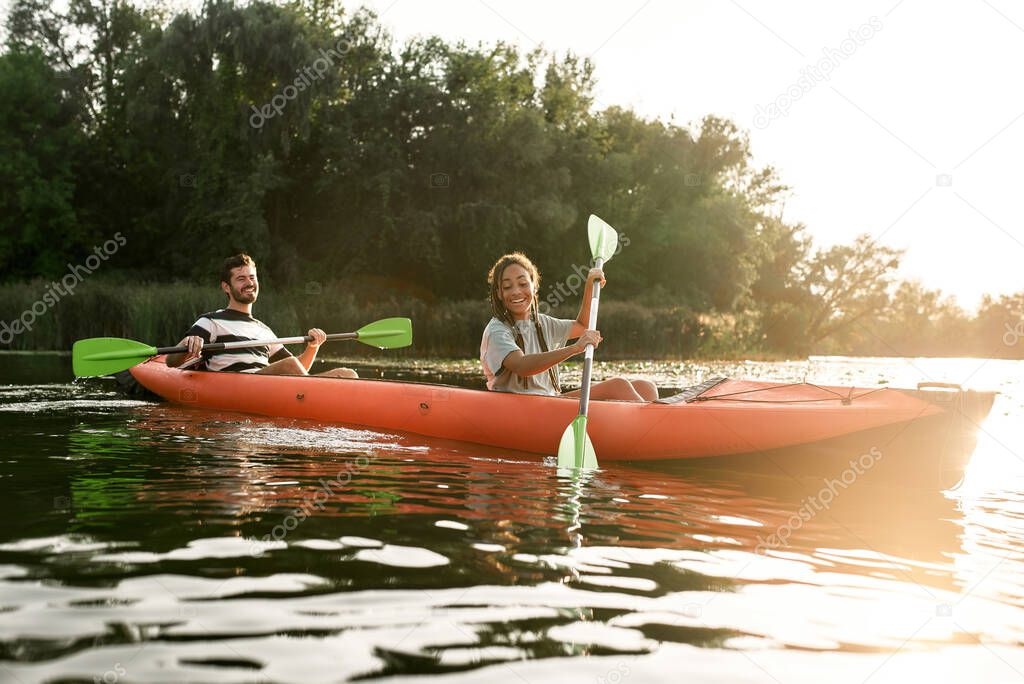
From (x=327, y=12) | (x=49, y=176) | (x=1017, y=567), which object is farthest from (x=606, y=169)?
(x=1017, y=567)

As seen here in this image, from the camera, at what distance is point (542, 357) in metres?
4.38

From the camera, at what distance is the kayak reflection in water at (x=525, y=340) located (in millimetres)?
4441

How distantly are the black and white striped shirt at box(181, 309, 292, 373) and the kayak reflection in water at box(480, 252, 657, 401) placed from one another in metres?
2.48

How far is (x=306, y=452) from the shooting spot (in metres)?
4.56

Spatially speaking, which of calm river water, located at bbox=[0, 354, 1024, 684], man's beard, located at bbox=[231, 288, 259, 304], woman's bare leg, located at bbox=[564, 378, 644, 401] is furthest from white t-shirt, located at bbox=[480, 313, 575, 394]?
man's beard, located at bbox=[231, 288, 259, 304]

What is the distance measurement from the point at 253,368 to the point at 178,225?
1945cm

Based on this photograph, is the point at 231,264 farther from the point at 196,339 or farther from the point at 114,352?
the point at 114,352

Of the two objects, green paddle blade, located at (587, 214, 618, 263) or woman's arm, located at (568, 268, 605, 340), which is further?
green paddle blade, located at (587, 214, 618, 263)

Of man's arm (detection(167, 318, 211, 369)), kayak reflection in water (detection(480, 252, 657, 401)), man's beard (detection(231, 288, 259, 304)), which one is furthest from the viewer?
man's beard (detection(231, 288, 259, 304))

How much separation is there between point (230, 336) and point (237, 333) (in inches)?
2.1

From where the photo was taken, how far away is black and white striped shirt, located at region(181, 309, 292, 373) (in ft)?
21.3

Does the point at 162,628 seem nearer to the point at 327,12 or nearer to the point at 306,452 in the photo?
the point at 306,452

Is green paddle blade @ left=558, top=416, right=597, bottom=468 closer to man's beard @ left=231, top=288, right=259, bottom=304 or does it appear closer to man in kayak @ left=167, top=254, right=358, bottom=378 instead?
man in kayak @ left=167, top=254, right=358, bottom=378


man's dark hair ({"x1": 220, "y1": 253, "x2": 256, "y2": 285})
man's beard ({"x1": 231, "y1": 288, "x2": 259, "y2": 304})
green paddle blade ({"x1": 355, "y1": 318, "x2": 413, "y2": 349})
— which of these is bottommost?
green paddle blade ({"x1": 355, "y1": 318, "x2": 413, "y2": 349})
